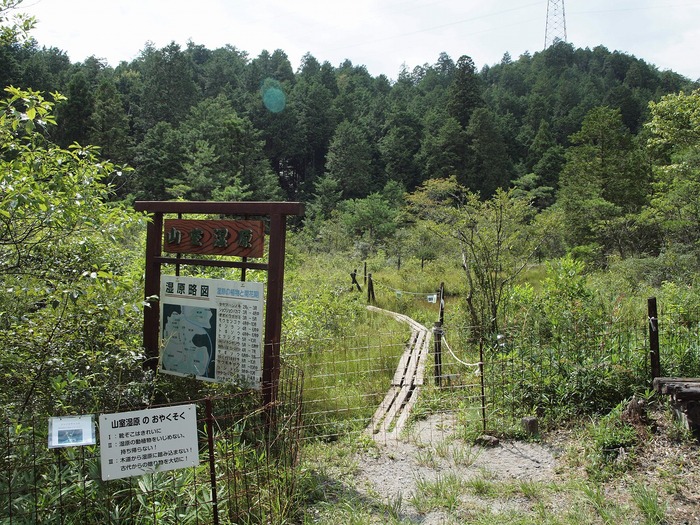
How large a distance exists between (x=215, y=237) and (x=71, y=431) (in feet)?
8.36

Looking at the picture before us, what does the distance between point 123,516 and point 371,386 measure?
3.38 meters

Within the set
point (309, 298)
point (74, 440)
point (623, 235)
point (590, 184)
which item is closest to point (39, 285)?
point (74, 440)

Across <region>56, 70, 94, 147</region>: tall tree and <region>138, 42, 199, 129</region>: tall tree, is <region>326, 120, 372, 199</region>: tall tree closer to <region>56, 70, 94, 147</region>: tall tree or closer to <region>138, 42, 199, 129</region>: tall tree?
<region>138, 42, 199, 129</region>: tall tree

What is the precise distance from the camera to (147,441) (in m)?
2.71

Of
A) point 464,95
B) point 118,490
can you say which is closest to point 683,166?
point 118,490

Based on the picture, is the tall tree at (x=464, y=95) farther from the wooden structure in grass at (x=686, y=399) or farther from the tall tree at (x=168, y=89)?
the wooden structure in grass at (x=686, y=399)

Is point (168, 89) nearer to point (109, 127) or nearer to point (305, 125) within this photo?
point (305, 125)

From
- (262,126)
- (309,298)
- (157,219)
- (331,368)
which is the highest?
(262,126)

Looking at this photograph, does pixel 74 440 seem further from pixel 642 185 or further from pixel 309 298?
→ pixel 642 185

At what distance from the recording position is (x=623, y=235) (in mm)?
17719

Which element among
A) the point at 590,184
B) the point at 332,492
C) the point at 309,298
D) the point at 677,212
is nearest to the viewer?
the point at 332,492

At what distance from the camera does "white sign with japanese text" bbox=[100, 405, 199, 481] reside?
2629mm

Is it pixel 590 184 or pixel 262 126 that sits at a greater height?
pixel 262 126

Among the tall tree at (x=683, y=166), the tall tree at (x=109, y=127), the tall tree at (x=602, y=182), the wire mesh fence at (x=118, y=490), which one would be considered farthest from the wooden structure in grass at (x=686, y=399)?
the tall tree at (x=109, y=127)
